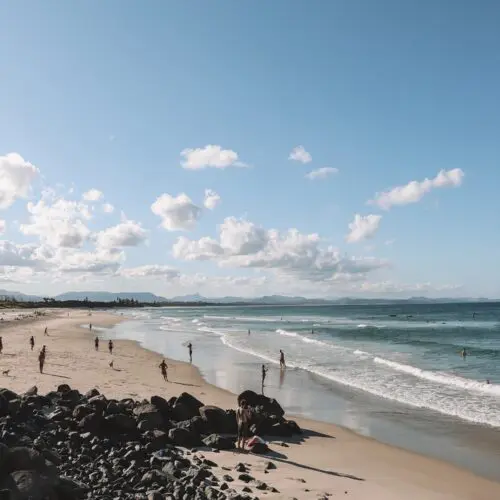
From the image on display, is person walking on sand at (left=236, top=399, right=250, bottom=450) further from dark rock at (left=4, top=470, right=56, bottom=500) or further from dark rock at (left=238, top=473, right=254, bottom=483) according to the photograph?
dark rock at (left=4, top=470, right=56, bottom=500)

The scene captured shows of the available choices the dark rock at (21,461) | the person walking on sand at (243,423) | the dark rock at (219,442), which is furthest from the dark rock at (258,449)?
the dark rock at (21,461)

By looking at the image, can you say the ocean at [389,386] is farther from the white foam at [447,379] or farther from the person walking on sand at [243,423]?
the person walking on sand at [243,423]

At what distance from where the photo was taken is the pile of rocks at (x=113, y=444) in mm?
9523

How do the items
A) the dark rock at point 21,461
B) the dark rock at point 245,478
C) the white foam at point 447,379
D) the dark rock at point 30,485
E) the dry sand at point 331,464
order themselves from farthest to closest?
the white foam at point 447,379, the dry sand at point 331,464, the dark rock at point 245,478, the dark rock at point 21,461, the dark rock at point 30,485

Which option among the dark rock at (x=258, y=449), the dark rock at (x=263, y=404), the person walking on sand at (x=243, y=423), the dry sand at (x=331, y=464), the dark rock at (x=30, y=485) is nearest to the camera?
the dark rock at (x=30, y=485)

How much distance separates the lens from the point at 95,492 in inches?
390

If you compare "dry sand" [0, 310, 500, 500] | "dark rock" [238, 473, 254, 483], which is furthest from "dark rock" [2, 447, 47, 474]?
"dark rock" [238, 473, 254, 483]

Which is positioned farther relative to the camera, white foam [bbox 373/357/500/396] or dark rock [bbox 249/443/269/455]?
white foam [bbox 373/357/500/396]

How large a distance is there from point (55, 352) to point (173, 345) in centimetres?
1284

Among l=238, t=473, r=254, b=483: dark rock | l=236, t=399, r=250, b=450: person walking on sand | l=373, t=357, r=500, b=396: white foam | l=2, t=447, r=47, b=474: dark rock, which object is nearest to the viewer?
l=2, t=447, r=47, b=474: dark rock

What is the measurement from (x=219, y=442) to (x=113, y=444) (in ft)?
9.75

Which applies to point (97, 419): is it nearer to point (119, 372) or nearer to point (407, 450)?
point (407, 450)

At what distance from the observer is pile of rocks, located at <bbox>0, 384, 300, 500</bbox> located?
31.2 ft

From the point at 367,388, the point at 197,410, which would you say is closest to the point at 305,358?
the point at 367,388
